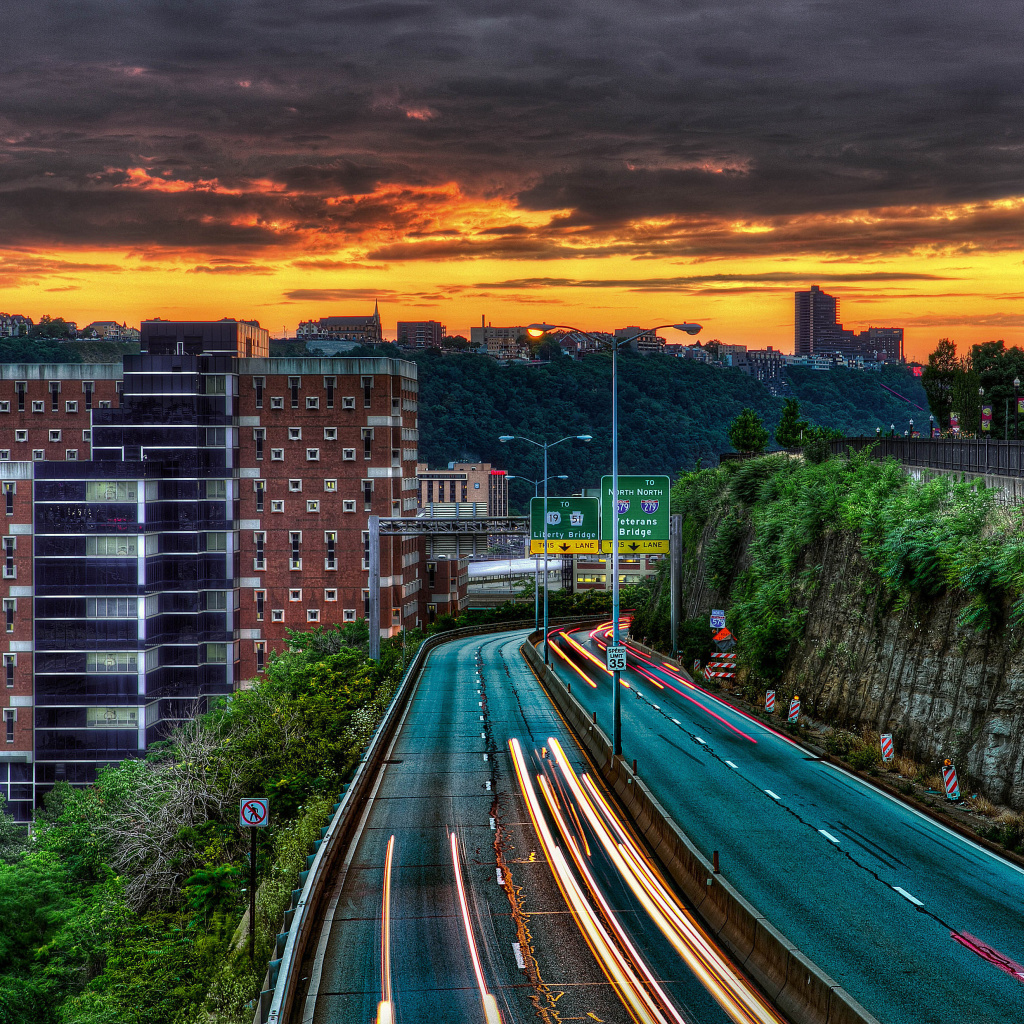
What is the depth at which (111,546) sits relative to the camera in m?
77.5

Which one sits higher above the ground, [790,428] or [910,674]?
[790,428]

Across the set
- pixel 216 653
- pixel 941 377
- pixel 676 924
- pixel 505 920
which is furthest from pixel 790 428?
pixel 505 920

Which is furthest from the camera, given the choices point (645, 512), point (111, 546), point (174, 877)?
point (111, 546)

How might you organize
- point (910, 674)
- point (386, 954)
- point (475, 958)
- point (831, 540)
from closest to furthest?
point (475, 958), point (386, 954), point (910, 674), point (831, 540)

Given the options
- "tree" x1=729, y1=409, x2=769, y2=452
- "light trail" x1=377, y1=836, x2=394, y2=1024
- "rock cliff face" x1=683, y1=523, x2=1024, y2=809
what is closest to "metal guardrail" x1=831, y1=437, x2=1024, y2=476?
"rock cliff face" x1=683, y1=523, x2=1024, y2=809

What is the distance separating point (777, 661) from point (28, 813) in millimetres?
62882

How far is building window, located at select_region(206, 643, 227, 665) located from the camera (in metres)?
88.9

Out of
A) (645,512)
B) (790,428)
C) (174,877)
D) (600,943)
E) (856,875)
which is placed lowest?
(174,877)

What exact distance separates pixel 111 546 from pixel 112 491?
4.09 m

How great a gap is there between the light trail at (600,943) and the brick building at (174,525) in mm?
59073

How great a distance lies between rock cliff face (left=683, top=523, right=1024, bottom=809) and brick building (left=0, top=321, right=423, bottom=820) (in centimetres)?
5277

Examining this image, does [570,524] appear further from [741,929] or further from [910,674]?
[741,929]

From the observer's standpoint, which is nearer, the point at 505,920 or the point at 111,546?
the point at 505,920

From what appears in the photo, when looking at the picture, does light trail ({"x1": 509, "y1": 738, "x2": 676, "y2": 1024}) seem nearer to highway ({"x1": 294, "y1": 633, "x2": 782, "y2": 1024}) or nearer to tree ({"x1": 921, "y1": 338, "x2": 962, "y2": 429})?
highway ({"x1": 294, "y1": 633, "x2": 782, "y2": 1024})
